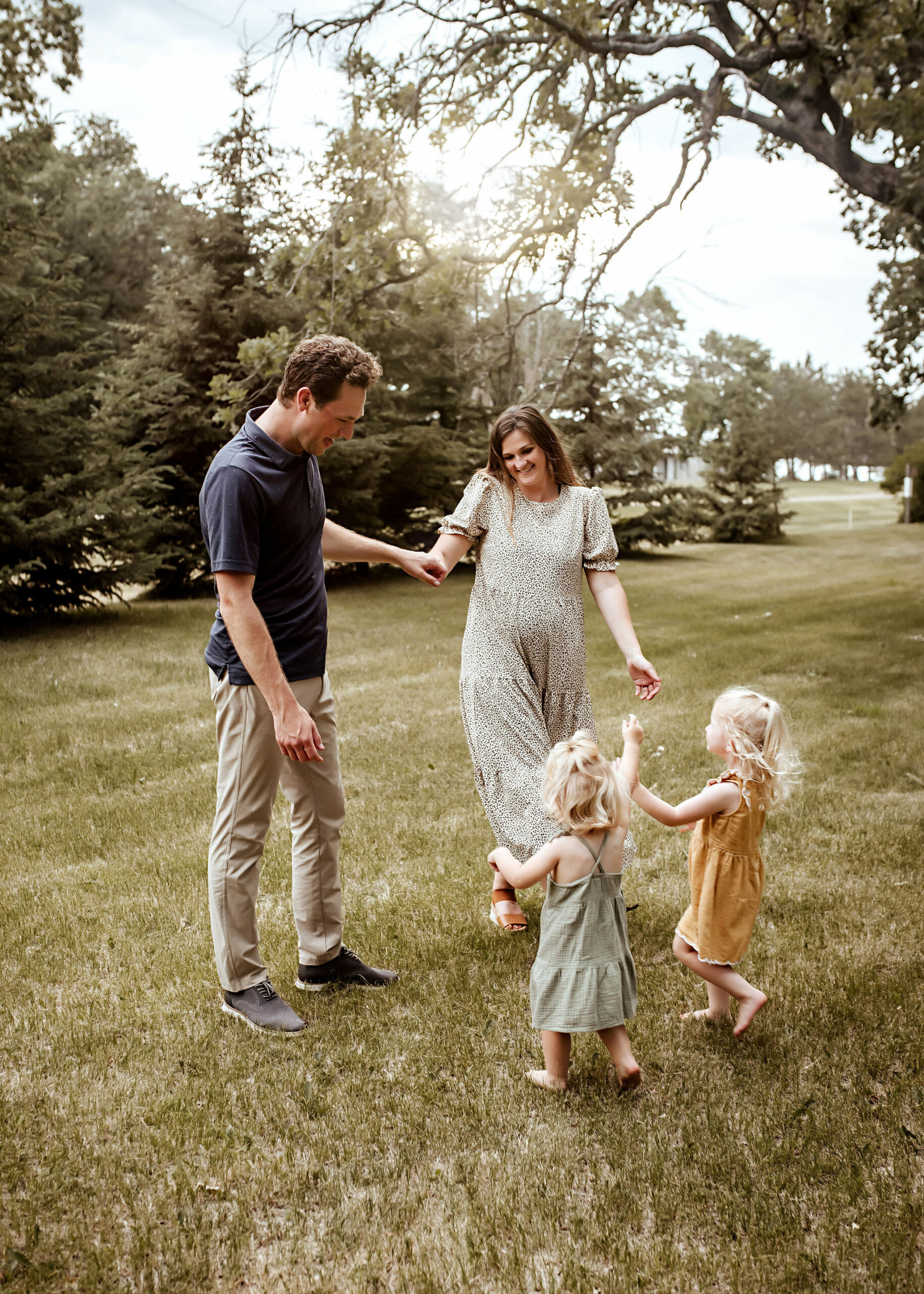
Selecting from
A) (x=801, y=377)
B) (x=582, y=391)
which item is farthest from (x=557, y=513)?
(x=801, y=377)

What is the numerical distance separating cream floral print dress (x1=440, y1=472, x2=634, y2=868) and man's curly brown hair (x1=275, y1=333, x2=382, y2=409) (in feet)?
2.52

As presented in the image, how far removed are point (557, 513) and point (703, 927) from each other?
5.11ft

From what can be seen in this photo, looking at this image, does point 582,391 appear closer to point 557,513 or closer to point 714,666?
point 714,666

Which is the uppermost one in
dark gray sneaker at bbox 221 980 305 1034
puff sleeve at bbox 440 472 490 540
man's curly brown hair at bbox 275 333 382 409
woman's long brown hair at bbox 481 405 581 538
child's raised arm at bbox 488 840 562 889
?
man's curly brown hair at bbox 275 333 382 409

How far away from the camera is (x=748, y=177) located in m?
13.0

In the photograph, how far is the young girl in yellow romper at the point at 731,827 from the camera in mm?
2971

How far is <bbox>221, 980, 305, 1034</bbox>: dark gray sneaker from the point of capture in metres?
3.34

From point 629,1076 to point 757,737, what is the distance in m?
1.11

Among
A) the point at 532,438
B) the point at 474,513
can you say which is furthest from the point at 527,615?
the point at 532,438

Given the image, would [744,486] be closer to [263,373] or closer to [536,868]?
[263,373]

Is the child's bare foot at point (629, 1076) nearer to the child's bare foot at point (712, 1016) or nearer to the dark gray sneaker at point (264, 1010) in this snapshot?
the child's bare foot at point (712, 1016)

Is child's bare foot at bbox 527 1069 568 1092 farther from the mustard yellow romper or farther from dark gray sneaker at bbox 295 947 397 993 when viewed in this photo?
dark gray sneaker at bbox 295 947 397 993

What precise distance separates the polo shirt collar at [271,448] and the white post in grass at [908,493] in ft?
105

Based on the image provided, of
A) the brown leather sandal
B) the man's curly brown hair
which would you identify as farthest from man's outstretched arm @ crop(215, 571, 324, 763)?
the brown leather sandal
